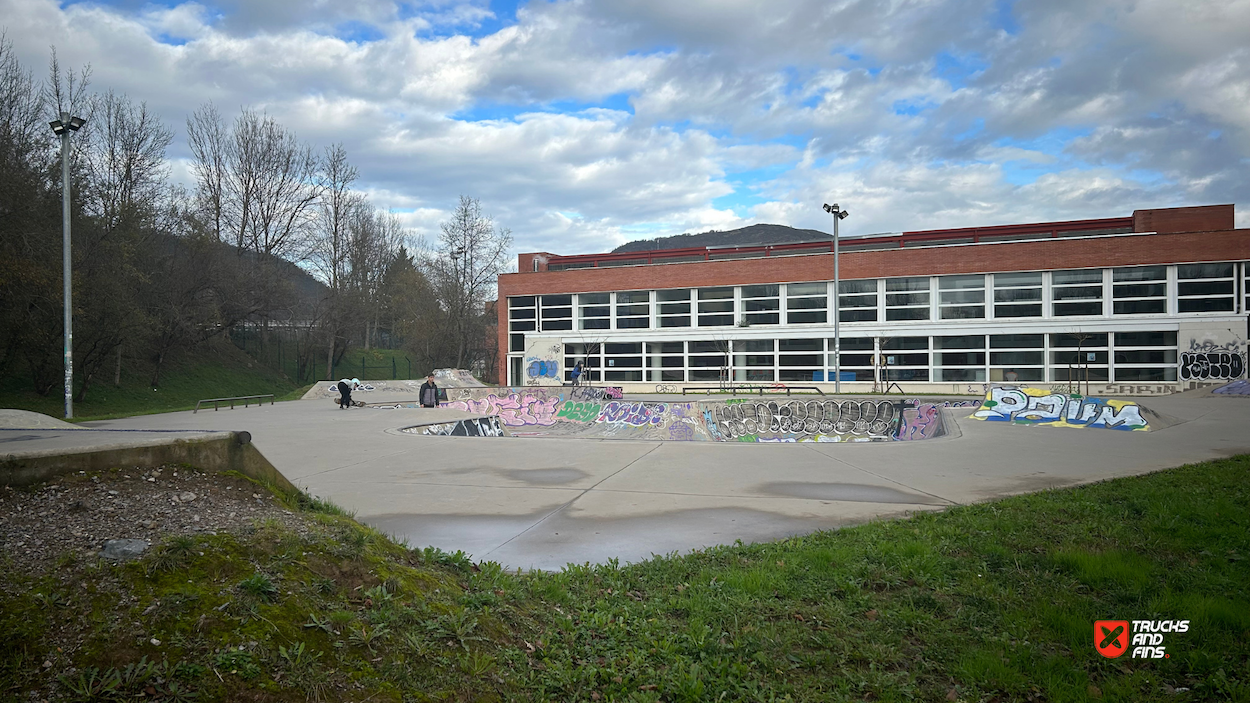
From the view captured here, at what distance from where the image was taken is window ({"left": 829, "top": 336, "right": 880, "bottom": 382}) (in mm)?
41281

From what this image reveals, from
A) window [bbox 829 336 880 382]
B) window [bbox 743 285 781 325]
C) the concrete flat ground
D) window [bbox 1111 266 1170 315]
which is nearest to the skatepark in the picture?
the concrete flat ground

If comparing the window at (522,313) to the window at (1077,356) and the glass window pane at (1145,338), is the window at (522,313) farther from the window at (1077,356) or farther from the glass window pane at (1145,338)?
the glass window pane at (1145,338)

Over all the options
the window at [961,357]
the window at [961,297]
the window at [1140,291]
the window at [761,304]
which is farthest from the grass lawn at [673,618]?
the window at [1140,291]

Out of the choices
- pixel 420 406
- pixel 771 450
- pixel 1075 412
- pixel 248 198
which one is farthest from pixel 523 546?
pixel 248 198

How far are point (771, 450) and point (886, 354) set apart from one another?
29500 millimetres

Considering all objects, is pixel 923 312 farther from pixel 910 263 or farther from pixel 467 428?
pixel 467 428

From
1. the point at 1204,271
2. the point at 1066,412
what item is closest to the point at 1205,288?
the point at 1204,271

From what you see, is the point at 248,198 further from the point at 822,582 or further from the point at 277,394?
the point at 822,582

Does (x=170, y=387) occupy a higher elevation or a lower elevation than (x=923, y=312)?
lower

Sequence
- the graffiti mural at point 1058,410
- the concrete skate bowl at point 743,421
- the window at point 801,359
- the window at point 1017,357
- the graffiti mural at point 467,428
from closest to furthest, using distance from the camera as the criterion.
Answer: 1. the graffiti mural at point 1058,410
2. the graffiti mural at point 467,428
3. the concrete skate bowl at point 743,421
4. the window at point 1017,357
5. the window at point 801,359

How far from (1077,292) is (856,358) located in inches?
493

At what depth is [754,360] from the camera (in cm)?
4381

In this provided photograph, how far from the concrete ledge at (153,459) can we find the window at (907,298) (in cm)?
4100

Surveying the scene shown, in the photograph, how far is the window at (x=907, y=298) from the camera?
40.9 metres
